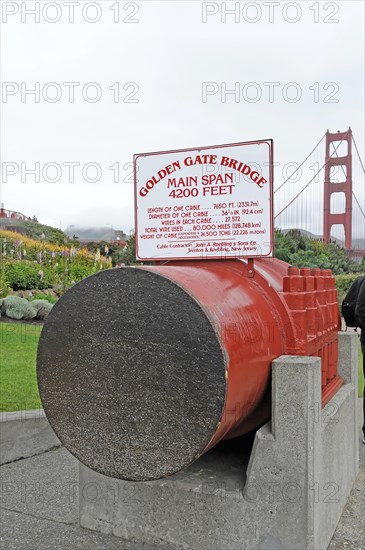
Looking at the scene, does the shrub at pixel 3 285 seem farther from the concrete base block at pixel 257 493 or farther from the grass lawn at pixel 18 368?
the concrete base block at pixel 257 493

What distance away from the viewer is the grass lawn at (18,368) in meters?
5.80

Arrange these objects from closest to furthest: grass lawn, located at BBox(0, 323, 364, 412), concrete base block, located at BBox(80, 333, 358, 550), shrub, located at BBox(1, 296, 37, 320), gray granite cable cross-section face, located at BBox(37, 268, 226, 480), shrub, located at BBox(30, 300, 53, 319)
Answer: gray granite cable cross-section face, located at BBox(37, 268, 226, 480) < concrete base block, located at BBox(80, 333, 358, 550) < grass lawn, located at BBox(0, 323, 364, 412) < shrub, located at BBox(1, 296, 37, 320) < shrub, located at BBox(30, 300, 53, 319)

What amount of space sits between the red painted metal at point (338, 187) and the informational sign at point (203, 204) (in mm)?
33422

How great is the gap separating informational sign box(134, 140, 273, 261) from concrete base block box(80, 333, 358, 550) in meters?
0.71

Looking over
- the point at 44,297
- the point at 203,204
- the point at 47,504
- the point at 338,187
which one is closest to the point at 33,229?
the point at 44,297

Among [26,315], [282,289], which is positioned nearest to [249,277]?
[282,289]

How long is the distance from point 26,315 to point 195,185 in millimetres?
7967

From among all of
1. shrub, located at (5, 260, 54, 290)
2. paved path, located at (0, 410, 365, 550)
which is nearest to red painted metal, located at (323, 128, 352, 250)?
shrub, located at (5, 260, 54, 290)

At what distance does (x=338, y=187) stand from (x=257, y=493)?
41.2m

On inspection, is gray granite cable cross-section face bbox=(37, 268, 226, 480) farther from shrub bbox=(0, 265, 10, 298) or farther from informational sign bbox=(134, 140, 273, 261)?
shrub bbox=(0, 265, 10, 298)

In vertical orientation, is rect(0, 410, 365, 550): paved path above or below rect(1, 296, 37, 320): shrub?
below

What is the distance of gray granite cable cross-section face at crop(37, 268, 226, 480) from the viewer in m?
2.31

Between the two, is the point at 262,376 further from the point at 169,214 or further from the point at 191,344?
the point at 169,214

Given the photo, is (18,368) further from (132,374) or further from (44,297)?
(132,374)
